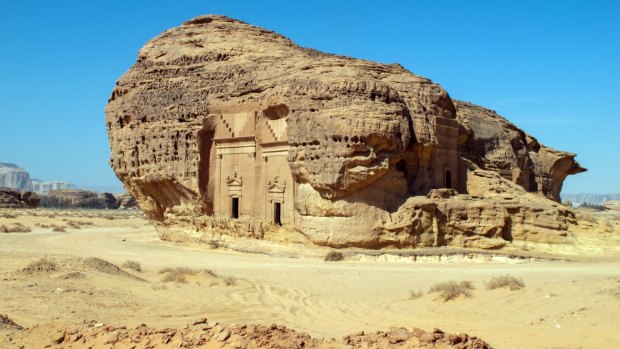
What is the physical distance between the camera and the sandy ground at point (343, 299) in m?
11.4

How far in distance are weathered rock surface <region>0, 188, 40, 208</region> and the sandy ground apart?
66.4 metres

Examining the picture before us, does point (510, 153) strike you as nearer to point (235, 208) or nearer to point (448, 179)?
point (448, 179)

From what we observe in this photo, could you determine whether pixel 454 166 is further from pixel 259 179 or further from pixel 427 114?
pixel 259 179

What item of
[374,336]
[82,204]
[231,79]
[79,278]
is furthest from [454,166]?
[82,204]

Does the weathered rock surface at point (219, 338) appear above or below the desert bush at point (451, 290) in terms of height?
below

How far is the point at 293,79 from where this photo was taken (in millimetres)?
28375

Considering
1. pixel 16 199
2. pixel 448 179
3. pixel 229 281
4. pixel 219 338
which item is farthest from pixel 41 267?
pixel 16 199

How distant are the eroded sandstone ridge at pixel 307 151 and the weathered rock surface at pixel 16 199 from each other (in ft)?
171

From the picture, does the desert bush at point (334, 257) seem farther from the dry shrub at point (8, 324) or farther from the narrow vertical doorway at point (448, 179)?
the dry shrub at point (8, 324)

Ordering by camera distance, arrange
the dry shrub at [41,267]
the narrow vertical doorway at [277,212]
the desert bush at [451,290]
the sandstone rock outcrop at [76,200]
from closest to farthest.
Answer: the desert bush at [451,290] → the dry shrub at [41,267] → the narrow vertical doorway at [277,212] → the sandstone rock outcrop at [76,200]

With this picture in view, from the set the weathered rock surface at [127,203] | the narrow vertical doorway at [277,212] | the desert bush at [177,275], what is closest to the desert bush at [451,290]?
the desert bush at [177,275]

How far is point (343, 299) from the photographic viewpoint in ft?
51.7

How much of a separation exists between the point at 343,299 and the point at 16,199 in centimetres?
7938

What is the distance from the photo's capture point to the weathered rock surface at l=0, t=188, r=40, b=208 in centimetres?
8128
